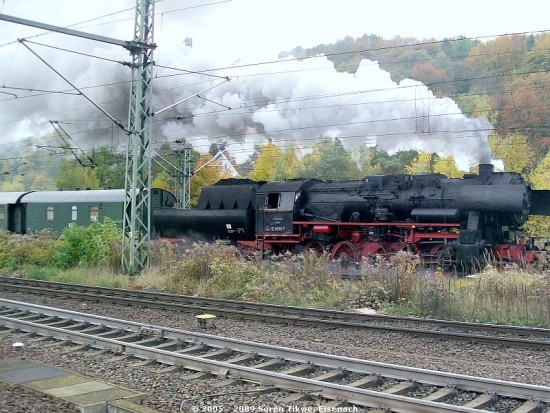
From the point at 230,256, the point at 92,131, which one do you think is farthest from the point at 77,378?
the point at 92,131

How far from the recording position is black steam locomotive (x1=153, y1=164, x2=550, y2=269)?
594 inches

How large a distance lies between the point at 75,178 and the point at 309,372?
122 feet

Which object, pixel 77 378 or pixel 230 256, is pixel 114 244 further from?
pixel 77 378

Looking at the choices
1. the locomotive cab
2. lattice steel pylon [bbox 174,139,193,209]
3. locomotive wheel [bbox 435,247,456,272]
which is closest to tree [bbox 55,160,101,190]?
lattice steel pylon [bbox 174,139,193,209]

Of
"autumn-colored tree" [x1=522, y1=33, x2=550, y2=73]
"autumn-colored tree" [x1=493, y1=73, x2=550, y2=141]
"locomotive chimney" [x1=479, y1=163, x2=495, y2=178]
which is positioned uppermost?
"autumn-colored tree" [x1=522, y1=33, x2=550, y2=73]

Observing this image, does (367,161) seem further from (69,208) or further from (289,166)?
(69,208)

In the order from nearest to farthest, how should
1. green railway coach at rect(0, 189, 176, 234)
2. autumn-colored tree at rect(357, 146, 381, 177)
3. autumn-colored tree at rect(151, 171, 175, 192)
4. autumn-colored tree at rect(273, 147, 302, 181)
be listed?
green railway coach at rect(0, 189, 176, 234) → autumn-colored tree at rect(151, 171, 175, 192) → autumn-colored tree at rect(273, 147, 302, 181) → autumn-colored tree at rect(357, 146, 381, 177)

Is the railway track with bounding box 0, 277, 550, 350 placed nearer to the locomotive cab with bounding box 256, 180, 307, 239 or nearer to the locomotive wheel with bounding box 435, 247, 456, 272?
the locomotive wheel with bounding box 435, 247, 456, 272

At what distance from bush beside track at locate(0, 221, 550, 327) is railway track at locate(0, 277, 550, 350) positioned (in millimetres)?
1021

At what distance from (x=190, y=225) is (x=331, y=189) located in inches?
241

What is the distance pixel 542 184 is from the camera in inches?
1118

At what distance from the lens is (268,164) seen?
148ft

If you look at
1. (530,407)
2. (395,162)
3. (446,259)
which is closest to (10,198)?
(446,259)

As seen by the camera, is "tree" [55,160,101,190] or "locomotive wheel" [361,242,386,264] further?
"tree" [55,160,101,190]
